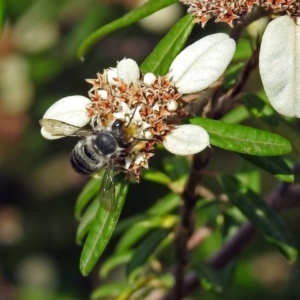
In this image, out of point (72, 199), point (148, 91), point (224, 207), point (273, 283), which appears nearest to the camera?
point (148, 91)

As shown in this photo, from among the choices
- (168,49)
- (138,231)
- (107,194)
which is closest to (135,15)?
(168,49)

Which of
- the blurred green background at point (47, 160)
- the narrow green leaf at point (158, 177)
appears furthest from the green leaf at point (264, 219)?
the blurred green background at point (47, 160)

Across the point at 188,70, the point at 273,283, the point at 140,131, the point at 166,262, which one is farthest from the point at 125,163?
the point at 273,283

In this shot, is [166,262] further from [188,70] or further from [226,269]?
[188,70]

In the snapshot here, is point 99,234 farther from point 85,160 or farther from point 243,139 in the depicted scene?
point 243,139

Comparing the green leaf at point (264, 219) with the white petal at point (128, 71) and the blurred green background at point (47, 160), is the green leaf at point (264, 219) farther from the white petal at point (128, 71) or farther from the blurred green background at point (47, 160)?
the blurred green background at point (47, 160)

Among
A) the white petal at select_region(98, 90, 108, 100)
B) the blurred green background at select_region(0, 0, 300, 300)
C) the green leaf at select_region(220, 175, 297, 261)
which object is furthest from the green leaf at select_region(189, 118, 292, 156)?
the blurred green background at select_region(0, 0, 300, 300)
